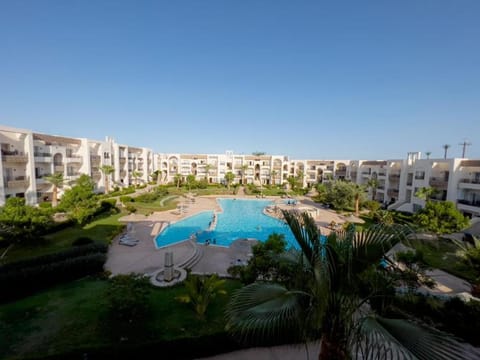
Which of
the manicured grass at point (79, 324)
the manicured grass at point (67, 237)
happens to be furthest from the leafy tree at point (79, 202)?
the manicured grass at point (79, 324)

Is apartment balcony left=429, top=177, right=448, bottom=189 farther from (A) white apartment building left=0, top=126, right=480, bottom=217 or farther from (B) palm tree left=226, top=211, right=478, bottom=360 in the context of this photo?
(B) palm tree left=226, top=211, right=478, bottom=360

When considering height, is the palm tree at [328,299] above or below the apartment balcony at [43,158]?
below

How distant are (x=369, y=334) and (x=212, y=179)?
61896 millimetres

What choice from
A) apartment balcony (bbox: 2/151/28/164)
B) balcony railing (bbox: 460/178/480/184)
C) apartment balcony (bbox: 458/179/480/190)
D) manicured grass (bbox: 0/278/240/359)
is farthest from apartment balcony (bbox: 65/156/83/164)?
balcony railing (bbox: 460/178/480/184)

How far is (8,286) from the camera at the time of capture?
30.9 feet

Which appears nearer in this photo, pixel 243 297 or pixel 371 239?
pixel 371 239

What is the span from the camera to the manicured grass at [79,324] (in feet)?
22.3

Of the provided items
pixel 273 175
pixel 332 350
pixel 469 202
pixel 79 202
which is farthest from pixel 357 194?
pixel 79 202

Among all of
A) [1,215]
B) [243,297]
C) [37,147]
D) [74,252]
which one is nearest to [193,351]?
[243,297]

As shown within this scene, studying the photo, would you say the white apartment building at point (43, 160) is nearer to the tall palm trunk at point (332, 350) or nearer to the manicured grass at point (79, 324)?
the manicured grass at point (79, 324)

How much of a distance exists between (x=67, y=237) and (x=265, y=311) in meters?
20.9

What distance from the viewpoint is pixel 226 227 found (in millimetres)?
25750

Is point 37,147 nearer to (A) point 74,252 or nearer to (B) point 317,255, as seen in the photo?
(A) point 74,252

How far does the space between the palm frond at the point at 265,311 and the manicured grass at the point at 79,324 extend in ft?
17.0
